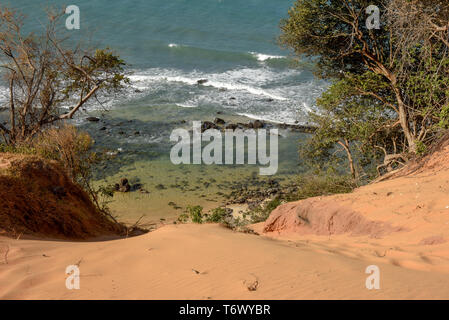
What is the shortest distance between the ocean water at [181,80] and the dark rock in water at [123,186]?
0.66 meters

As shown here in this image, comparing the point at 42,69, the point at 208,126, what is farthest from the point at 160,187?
the point at 42,69

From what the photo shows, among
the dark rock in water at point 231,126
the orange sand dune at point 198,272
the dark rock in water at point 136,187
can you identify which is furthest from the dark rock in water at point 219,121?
the orange sand dune at point 198,272

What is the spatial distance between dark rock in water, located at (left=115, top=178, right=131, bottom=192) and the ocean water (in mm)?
662

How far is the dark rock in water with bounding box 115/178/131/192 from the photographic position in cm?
1961

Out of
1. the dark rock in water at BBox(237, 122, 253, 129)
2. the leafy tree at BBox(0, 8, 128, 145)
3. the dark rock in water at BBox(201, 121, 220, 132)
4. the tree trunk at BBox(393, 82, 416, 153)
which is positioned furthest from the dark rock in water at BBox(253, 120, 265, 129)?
→ the tree trunk at BBox(393, 82, 416, 153)

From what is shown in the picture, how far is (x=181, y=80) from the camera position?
36.3m

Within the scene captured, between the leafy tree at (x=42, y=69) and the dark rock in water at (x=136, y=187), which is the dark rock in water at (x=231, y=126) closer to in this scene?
the dark rock in water at (x=136, y=187)

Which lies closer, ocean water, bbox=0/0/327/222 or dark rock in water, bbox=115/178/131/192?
dark rock in water, bbox=115/178/131/192

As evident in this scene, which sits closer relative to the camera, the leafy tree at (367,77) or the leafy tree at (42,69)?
the leafy tree at (367,77)

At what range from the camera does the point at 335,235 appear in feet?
29.2

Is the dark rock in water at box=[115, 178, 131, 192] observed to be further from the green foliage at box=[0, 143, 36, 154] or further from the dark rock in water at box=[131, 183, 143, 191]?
the green foliage at box=[0, 143, 36, 154]

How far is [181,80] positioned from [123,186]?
61.0 ft

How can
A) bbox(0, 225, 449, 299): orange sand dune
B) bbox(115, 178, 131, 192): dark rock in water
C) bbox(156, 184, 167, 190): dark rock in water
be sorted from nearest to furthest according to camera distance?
bbox(0, 225, 449, 299): orange sand dune
bbox(115, 178, 131, 192): dark rock in water
bbox(156, 184, 167, 190): dark rock in water

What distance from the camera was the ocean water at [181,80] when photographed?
2239 cm
